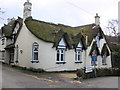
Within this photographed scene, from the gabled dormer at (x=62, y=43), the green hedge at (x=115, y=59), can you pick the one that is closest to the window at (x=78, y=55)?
the gabled dormer at (x=62, y=43)

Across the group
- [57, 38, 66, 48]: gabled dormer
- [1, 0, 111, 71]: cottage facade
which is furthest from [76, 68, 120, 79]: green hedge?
[57, 38, 66, 48]: gabled dormer

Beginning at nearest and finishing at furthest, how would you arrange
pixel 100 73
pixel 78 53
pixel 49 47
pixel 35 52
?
pixel 100 73, pixel 49 47, pixel 35 52, pixel 78 53

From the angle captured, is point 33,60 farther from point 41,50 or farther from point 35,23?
point 35,23

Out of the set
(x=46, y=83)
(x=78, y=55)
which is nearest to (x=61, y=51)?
(x=78, y=55)

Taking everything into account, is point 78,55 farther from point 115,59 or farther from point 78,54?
point 115,59

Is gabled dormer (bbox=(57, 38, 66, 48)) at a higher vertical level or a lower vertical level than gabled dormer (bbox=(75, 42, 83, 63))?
higher

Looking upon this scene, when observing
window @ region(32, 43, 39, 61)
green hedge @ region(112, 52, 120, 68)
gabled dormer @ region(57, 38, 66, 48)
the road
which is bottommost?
the road

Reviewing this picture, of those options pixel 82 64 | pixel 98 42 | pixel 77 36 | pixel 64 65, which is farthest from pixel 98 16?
pixel 64 65

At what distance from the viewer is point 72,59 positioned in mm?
21906

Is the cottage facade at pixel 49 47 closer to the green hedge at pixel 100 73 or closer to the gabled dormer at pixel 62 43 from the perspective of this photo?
the gabled dormer at pixel 62 43

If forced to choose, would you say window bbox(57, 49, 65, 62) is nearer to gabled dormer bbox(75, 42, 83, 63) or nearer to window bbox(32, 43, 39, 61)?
gabled dormer bbox(75, 42, 83, 63)

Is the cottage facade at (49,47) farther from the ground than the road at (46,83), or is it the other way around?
the cottage facade at (49,47)

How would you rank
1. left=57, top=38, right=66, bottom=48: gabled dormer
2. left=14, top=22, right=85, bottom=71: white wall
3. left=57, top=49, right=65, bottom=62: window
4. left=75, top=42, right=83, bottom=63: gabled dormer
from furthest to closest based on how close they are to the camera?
left=75, top=42, right=83, bottom=63: gabled dormer < left=57, top=49, right=65, bottom=62: window < left=57, top=38, right=66, bottom=48: gabled dormer < left=14, top=22, right=85, bottom=71: white wall

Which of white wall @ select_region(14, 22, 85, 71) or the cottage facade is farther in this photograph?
the cottage facade
